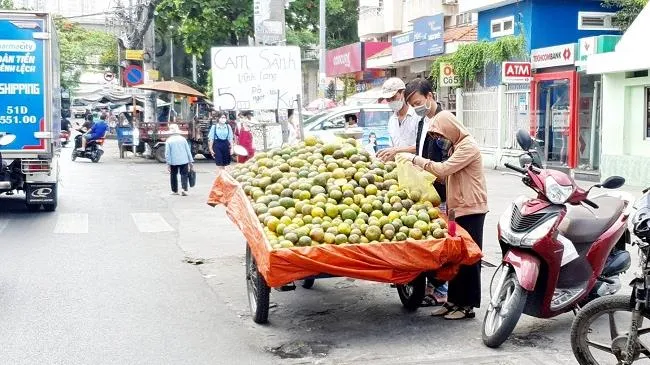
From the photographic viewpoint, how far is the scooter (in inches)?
212

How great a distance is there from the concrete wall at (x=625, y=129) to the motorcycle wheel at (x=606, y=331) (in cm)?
1249

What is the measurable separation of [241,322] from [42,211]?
27.4ft

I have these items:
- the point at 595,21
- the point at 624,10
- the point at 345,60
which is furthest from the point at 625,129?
the point at 345,60

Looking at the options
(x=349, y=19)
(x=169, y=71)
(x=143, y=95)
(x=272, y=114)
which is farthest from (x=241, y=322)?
(x=169, y=71)

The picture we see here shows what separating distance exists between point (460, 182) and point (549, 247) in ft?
3.52

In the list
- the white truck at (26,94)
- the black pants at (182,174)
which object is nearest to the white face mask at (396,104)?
the white truck at (26,94)

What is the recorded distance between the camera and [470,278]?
6.29m

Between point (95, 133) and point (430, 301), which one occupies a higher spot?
point (95, 133)

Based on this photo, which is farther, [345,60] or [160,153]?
[345,60]

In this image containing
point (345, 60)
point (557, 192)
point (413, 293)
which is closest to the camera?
point (557, 192)

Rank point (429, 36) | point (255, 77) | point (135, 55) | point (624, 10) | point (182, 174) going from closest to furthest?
point (255, 77) → point (182, 174) → point (624, 10) → point (429, 36) → point (135, 55)

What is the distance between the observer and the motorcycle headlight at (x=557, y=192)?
533 cm

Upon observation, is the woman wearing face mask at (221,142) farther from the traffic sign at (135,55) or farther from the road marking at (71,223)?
the traffic sign at (135,55)

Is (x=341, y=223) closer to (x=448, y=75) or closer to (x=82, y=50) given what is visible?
(x=448, y=75)
